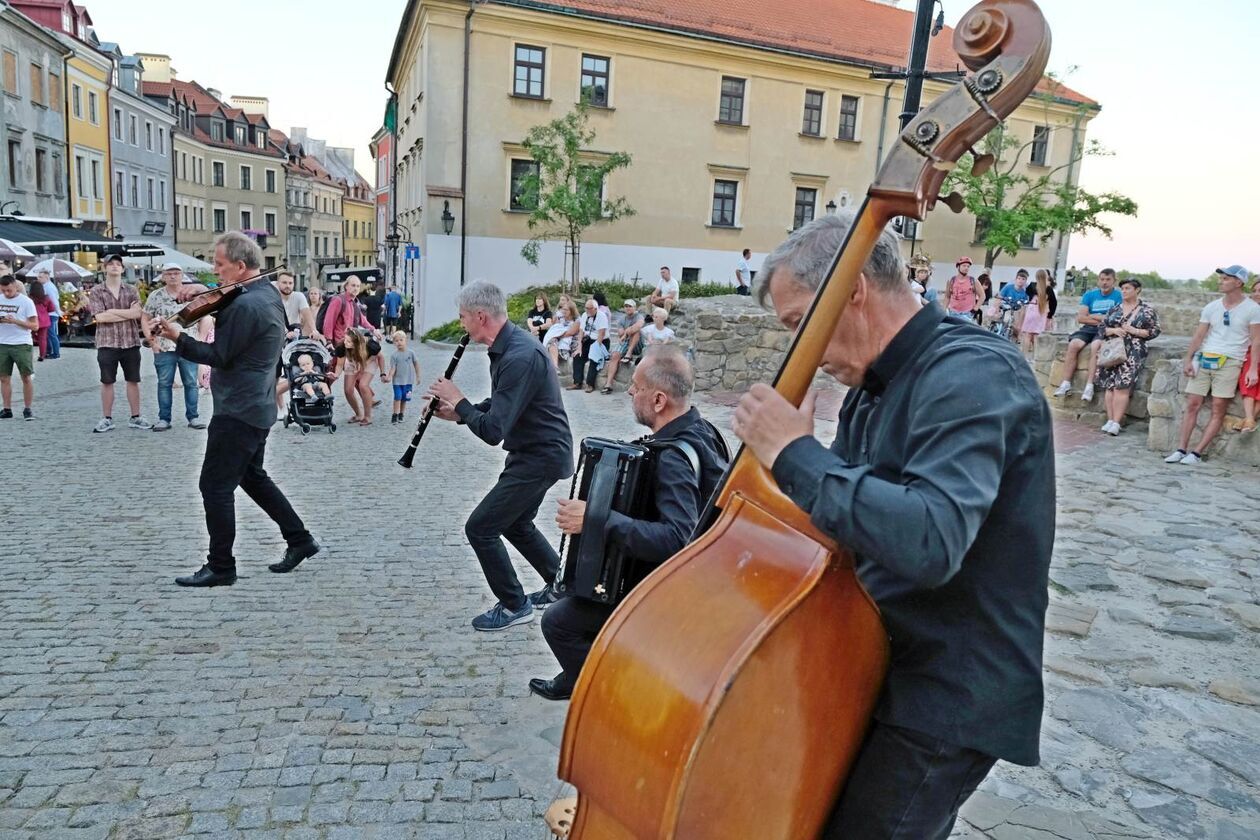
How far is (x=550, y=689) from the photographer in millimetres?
4414

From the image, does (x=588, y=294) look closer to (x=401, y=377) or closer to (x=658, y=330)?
(x=658, y=330)

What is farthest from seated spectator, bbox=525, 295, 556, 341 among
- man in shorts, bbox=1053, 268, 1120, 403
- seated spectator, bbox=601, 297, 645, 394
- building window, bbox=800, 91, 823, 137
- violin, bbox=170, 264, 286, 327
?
building window, bbox=800, 91, 823, 137

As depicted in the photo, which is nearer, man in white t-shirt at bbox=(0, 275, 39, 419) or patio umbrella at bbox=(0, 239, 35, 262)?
man in white t-shirt at bbox=(0, 275, 39, 419)

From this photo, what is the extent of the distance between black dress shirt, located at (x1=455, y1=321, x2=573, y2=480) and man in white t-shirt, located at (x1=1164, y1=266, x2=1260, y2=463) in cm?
804

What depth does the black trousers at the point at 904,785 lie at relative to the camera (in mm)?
1738

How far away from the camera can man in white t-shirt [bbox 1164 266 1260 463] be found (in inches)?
374

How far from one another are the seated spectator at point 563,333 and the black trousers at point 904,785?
14191mm

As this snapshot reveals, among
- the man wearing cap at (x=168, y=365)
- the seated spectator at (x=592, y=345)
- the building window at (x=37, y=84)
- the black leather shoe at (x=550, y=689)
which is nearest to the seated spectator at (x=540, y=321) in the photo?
the seated spectator at (x=592, y=345)

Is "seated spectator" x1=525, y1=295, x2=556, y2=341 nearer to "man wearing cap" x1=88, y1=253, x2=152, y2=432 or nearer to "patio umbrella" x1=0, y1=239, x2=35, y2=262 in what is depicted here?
"man wearing cap" x1=88, y1=253, x2=152, y2=432

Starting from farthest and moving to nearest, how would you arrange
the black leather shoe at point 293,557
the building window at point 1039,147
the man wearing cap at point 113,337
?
the building window at point 1039,147, the man wearing cap at point 113,337, the black leather shoe at point 293,557

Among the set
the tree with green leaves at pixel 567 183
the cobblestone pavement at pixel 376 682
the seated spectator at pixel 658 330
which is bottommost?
the cobblestone pavement at pixel 376 682

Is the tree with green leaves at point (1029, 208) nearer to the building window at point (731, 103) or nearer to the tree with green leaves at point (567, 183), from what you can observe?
the building window at point (731, 103)

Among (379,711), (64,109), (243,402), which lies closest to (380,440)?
(243,402)

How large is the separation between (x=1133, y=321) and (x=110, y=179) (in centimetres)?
4682
